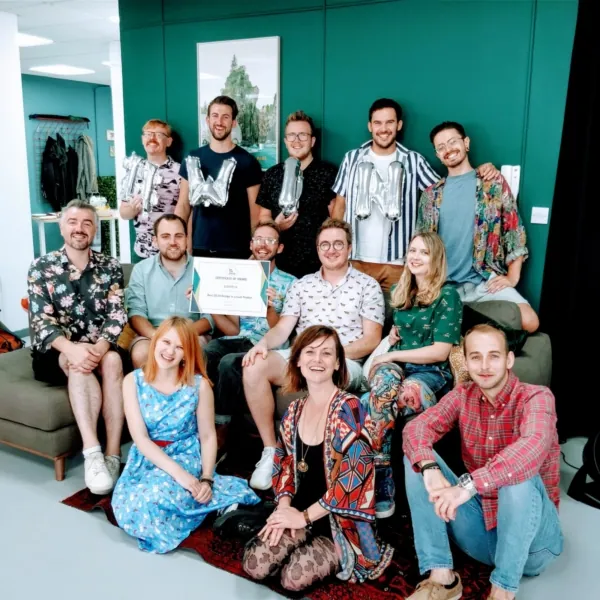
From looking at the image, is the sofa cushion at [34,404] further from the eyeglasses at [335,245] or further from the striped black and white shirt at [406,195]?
the striped black and white shirt at [406,195]

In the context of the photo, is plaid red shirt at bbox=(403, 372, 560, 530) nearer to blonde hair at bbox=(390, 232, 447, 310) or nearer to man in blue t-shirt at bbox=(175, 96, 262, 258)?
blonde hair at bbox=(390, 232, 447, 310)

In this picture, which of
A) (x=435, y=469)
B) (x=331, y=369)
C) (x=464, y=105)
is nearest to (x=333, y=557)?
(x=435, y=469)

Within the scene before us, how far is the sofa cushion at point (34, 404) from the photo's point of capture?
2.76 m

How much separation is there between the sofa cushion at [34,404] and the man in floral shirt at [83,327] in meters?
0.05

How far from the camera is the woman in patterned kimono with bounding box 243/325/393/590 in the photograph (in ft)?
6.63

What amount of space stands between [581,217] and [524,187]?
368mm

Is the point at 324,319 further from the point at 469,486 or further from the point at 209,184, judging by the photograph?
the point at 469,486

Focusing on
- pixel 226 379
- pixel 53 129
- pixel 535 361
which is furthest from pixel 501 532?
pixel 53 129

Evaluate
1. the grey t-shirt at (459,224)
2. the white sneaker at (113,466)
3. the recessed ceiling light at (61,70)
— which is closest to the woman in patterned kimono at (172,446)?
the white sneaker at (113,466)

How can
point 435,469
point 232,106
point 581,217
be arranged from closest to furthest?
point 435,469 → point 581,217 → point 232,106

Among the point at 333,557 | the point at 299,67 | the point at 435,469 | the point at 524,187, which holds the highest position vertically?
the point at 299,67

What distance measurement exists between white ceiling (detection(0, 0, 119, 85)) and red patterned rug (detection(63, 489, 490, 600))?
424 cm

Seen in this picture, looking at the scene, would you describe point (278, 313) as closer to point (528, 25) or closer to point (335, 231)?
point (335, 231)

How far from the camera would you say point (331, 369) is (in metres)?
2.14
